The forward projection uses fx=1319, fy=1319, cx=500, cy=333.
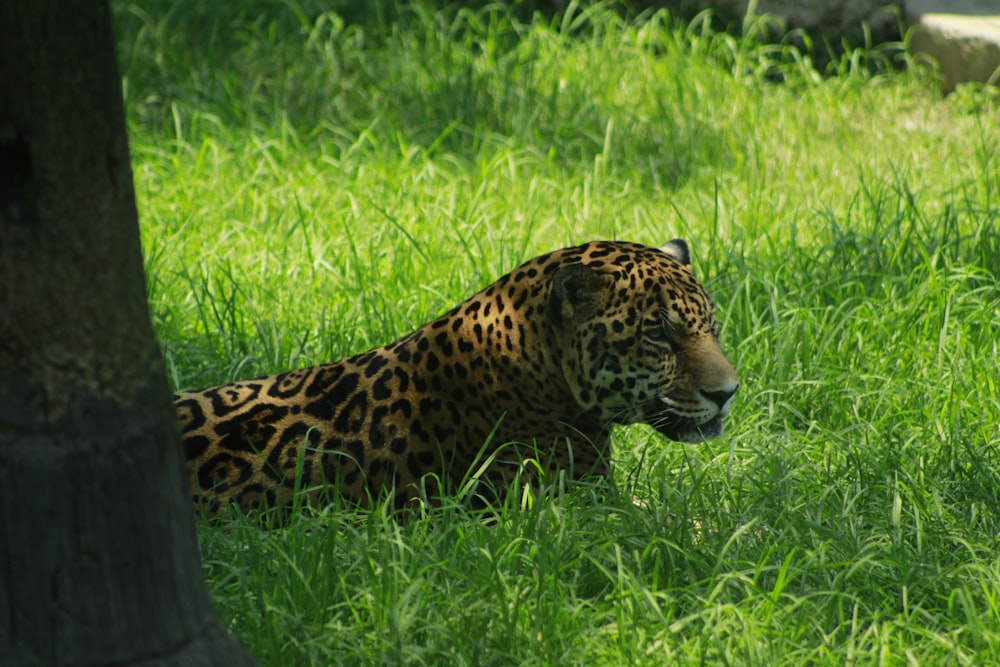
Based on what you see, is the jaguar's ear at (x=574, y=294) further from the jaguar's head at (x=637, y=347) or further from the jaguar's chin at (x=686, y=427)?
the jaguar's chin at (x=686, y=427)

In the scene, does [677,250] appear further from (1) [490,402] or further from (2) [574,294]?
(1) [490,402]

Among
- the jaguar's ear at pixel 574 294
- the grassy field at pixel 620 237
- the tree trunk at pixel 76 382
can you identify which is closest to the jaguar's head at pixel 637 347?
the jaguar's ear at pixel 574 294

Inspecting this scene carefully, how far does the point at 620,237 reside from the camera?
Answer: 20.9ft

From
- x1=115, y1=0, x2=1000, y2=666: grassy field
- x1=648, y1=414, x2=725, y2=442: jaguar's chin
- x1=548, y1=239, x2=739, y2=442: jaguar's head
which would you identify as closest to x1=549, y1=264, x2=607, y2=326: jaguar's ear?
x1=548, y1=239, x2=739, y2=442: jaguar's head

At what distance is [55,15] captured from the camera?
2.35 m

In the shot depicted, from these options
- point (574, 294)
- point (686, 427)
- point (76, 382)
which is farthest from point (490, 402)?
point (76, 382)

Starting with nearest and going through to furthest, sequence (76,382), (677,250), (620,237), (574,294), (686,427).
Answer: (76,382) < (574,294) < (686,427) < (677,250) < (620,237)

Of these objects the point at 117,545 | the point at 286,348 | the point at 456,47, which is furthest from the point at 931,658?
the point at 456,47

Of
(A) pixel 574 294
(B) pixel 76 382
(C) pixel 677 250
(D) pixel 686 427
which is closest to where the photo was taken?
(B) pixel 76 382

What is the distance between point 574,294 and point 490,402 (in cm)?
39

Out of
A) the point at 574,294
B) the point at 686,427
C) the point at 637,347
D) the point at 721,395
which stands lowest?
the point at 686,427

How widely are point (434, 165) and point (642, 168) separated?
1.19 meters

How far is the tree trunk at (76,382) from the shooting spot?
2.37 m

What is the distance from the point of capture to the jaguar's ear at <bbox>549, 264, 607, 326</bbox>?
11.9 feet
